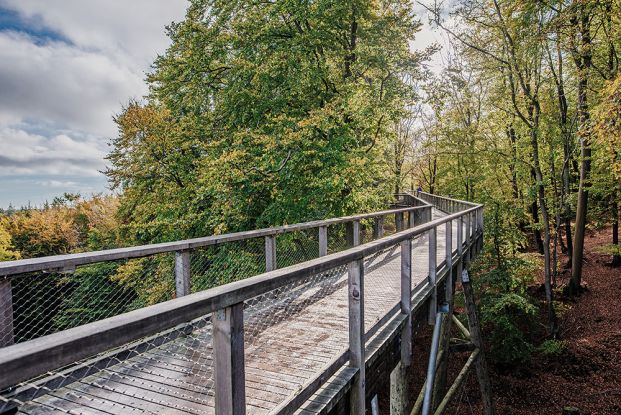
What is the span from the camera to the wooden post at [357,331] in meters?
2.86

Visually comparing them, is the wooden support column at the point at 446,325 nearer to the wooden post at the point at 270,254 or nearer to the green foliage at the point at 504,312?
the wooden post at the point at 270,254

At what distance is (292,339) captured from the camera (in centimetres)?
375

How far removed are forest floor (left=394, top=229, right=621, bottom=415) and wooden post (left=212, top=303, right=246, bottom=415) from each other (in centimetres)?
891

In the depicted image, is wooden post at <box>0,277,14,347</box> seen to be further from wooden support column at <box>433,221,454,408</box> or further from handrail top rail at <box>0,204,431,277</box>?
wooden support column at <box>433,221,454,408</box>

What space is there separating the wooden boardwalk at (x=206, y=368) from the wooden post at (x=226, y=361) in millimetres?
743

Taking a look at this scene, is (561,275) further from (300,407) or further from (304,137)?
(300,407)

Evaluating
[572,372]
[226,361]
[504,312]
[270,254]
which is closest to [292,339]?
[270,254]

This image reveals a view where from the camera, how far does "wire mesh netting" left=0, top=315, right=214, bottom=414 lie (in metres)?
2.68

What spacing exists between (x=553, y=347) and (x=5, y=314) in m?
13.0

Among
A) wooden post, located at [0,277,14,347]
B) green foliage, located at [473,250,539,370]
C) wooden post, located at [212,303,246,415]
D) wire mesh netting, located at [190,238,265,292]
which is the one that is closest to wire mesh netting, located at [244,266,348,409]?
wooden post, located at [212,303,246,415]

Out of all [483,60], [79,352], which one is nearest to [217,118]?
[483,60]

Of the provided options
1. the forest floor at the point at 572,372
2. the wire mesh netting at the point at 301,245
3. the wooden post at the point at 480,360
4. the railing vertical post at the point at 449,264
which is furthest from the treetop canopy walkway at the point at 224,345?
the forest floor at the point at 572,372

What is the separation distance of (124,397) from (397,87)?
10709mm

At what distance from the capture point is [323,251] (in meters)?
6.22
